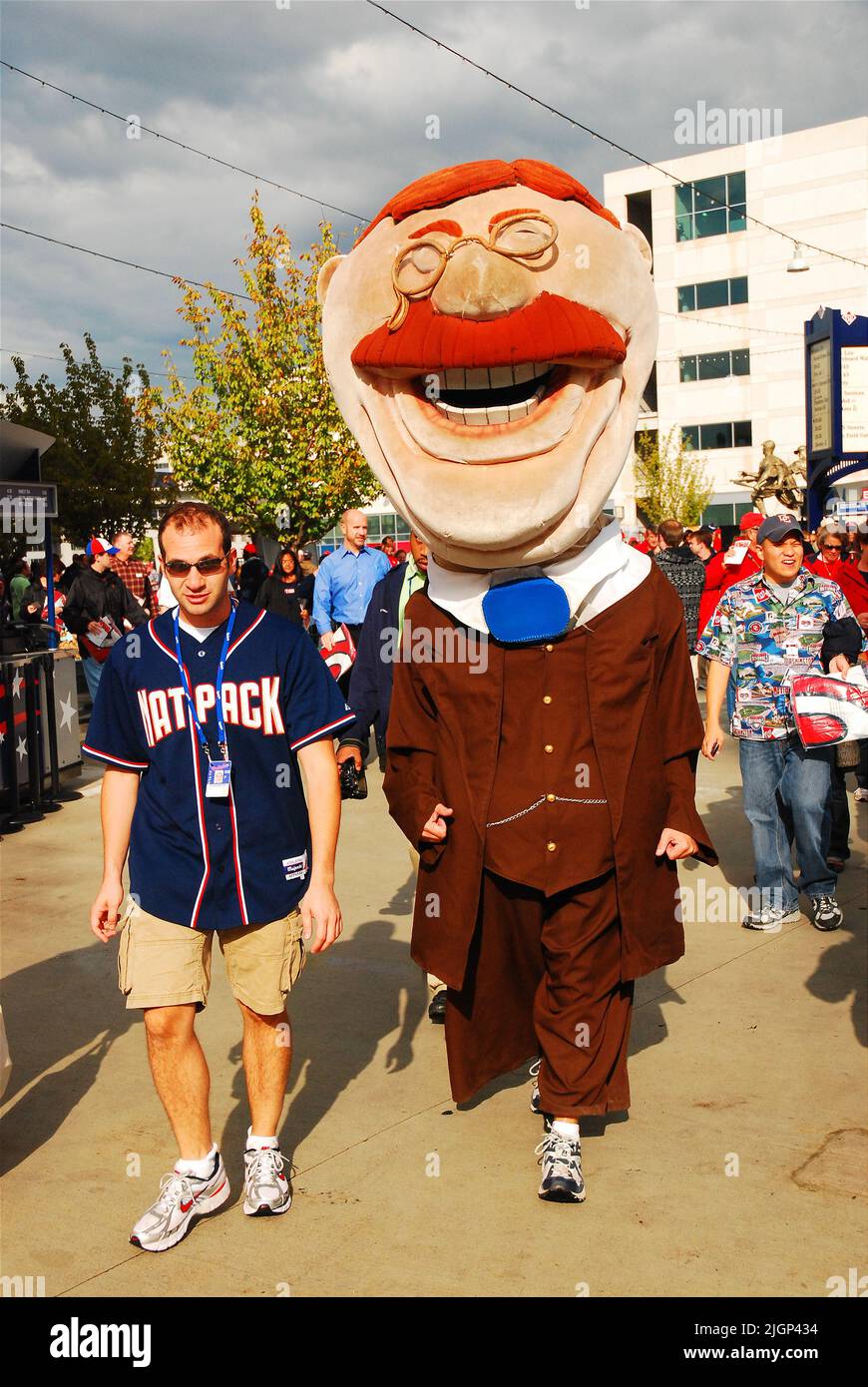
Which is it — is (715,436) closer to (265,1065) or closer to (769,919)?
(769,919)

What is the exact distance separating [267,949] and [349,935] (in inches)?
98.8

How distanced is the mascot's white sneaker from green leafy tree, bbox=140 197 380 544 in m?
18.8

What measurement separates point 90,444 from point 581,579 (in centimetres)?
2767

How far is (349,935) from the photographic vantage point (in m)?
5.82

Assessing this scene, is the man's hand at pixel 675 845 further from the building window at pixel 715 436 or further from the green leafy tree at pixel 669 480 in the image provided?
the building window at pixel 715 436

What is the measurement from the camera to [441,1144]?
147 inches

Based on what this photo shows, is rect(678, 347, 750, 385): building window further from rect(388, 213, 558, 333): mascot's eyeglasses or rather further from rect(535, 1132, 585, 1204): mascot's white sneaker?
rect(535, 1132, 585, 1204): mascot's white sneaker

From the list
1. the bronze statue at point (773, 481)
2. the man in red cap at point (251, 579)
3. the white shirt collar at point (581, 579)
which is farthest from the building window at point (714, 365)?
the white shirt collar at point (581, 579)

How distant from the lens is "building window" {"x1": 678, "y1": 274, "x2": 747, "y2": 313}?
152 feet

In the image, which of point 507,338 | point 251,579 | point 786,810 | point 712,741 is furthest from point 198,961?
point 251,579

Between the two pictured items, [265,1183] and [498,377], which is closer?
[265,1183]

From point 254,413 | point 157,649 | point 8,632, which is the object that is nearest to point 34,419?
point 254,413

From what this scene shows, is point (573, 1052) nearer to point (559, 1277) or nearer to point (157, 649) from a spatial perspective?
point (559, 1277)

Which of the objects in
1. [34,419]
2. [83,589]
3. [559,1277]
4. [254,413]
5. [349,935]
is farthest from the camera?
[34,419]
